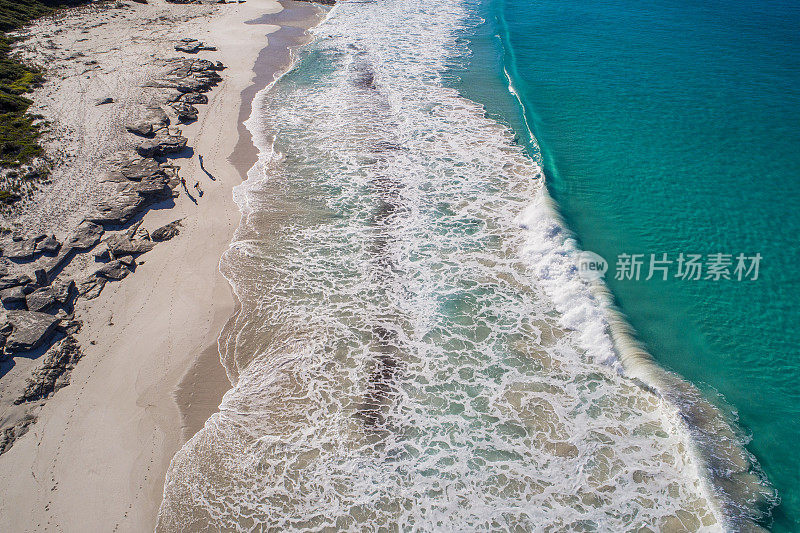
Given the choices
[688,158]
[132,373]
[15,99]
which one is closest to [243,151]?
[15,99]

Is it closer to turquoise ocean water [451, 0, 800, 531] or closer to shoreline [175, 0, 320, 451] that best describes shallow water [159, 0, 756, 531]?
shoreline [175, 0, 320, 451]

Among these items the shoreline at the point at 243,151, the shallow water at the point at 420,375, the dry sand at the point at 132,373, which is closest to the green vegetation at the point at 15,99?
the dry sand at the point at 132,373

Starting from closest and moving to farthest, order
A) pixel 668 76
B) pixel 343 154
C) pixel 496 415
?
pixel 496 415
pixel 343 154
pixel 668 76

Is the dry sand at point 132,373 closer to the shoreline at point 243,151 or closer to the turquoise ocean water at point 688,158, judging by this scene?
the shoreline at point 243,151

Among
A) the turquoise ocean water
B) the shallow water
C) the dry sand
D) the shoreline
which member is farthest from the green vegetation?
the turquoise ocean water

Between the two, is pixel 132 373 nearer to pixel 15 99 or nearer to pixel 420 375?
pixel 420 375

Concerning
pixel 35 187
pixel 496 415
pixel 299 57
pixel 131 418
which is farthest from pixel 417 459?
pixel 299 57

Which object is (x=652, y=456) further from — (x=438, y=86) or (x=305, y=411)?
(x=438, y=86)
